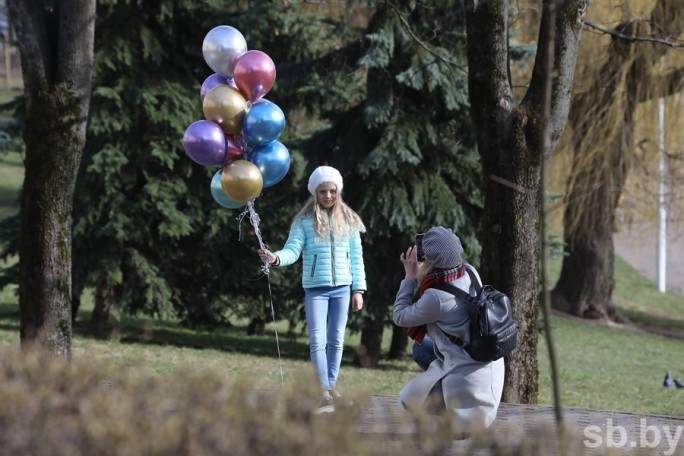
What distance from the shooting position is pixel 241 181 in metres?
8.23

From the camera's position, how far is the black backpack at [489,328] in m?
5.86

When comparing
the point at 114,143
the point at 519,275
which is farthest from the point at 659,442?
the point at 114,143

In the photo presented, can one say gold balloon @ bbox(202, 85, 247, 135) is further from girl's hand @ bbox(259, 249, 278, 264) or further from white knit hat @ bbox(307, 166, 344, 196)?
girl's hand @ bbox(259, 249, 278, 264)

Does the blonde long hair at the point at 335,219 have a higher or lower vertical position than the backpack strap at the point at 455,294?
higher

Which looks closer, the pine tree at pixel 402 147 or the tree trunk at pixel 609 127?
the pine tree at pixel 402 147

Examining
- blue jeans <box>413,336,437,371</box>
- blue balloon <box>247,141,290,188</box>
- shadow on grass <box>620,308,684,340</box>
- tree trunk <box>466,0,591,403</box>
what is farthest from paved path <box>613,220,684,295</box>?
blue jeans <box>413,336,437,371</box>

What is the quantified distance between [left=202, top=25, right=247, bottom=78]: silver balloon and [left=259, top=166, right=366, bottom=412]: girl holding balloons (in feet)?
3.95

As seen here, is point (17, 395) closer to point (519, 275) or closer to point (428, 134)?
point (519, 275)

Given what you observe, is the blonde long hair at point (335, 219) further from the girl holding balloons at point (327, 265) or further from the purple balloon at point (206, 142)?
the purple balloon at point (206, 142)

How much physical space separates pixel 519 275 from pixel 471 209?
6.73 metres

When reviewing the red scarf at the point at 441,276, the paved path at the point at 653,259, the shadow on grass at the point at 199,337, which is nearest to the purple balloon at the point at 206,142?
the red scarf at the point at 441,276

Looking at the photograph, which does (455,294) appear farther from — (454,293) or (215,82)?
(215,82)

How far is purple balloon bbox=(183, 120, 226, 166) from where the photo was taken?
26.9 feet

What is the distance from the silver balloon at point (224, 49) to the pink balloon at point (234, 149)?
55 cm
